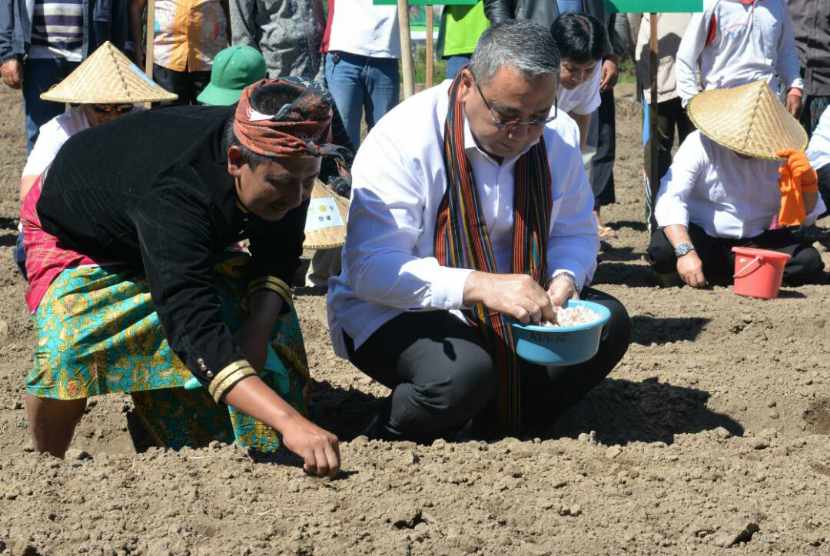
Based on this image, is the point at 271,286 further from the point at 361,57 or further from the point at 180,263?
the point at 361,57

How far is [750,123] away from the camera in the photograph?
5734 millimetres

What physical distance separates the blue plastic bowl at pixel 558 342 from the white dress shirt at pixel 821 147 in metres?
3.11

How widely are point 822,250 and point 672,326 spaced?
2311mm

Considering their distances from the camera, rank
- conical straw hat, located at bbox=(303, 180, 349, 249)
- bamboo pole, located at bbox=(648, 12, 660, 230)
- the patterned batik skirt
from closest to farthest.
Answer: the patterned batik skirt < conical straw hat, located at bbox=(303, 180, 349, 249) < bamboo pole, located at bbox=(648, 12, 660, 230)

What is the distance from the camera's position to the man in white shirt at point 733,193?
225 inches

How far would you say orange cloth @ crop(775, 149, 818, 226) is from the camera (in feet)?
18.6

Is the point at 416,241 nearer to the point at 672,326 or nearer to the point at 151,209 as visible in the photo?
the point at 151,209

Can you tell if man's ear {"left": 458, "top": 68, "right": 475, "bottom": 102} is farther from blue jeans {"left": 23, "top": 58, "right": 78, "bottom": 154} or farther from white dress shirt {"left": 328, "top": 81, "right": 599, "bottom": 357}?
blue jeans {"left": 23, "top": 58, "right": 78, "bottom": 154}

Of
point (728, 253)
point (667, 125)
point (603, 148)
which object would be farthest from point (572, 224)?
point (667, 125)

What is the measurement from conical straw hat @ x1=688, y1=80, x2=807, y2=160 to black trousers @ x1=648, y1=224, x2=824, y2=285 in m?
0.53

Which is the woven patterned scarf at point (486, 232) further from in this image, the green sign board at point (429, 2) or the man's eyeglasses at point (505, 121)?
the green sign board at point (429, 2)

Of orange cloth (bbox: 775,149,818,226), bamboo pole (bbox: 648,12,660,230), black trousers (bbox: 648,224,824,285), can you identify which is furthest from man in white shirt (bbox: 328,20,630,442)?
bamboo pole (bbox: 648,12,660,230)

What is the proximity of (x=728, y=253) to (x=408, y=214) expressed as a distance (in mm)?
2839

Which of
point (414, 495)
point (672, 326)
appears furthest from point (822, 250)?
point (414, 495)
